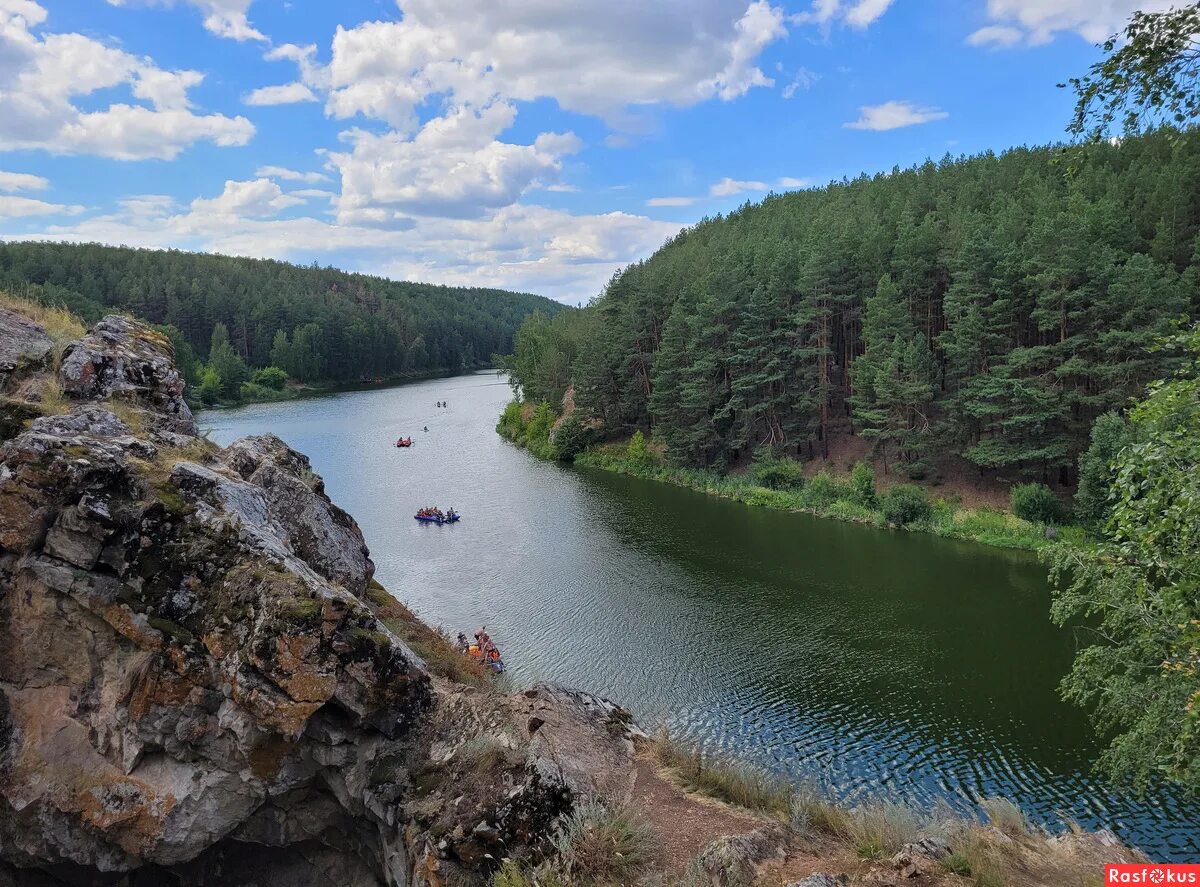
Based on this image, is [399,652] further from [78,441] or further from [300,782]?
[78,441]

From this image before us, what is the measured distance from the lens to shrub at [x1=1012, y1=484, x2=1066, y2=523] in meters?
29.2

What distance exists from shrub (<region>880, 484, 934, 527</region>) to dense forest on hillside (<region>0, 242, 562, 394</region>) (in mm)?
73303

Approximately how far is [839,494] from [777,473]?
13.2 feet

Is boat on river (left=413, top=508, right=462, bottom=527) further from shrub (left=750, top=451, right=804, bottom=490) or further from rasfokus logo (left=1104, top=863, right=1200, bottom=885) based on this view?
rasfokus logo (left=1104, top=863, right=1200, bottom=885)

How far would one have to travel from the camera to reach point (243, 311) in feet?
337

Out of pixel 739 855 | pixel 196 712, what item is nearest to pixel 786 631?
pixel 739 855

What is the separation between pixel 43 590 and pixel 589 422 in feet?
150

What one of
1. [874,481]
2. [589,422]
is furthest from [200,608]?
[589,422]

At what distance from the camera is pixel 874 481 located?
35.7 metres

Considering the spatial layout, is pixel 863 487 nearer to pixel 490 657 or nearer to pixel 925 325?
pixel 925 325

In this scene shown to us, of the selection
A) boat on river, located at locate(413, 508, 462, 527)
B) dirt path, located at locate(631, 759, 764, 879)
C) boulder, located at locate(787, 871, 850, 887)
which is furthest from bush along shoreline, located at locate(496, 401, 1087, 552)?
boulder, located at locate(787, 871, 850, 887)

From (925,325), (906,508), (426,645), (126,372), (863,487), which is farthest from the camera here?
(925,325)

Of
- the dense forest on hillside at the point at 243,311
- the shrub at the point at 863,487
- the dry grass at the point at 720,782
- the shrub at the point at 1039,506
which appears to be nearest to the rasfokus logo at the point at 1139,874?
the dry grass at the point at 720,782

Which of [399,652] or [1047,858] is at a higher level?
[399,652]
